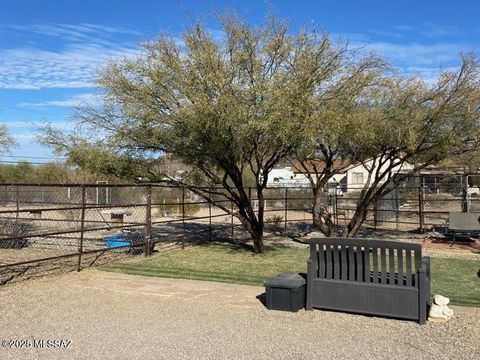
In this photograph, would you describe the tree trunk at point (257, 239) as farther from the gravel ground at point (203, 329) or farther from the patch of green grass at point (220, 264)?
the gravel ground at point (203, 329)

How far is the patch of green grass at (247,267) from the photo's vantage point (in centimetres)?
977

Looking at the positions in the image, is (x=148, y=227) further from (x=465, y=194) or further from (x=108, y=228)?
(x=465, y=194)

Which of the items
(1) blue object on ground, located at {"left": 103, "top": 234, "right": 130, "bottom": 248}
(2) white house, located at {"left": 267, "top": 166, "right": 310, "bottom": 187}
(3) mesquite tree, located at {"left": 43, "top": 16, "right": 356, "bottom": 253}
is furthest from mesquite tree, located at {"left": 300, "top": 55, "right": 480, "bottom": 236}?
(2) white house, located at {"left": 267, "top": 166, "right": 310, "bottom": 187}

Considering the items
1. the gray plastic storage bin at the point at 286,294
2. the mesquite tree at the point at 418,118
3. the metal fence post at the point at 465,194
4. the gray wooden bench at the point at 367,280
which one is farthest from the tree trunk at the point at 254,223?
the metal fence post at the point at 465,194

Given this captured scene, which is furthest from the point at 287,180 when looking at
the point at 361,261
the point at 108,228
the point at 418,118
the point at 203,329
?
the point at 203,329

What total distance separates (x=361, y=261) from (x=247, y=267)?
4.87 m

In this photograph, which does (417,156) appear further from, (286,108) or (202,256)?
(202,256)

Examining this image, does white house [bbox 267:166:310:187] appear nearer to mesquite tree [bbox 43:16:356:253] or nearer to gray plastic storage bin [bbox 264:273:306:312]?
mesquite tree [bbox 43:16:356:253]

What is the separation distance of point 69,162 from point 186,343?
9.02 m

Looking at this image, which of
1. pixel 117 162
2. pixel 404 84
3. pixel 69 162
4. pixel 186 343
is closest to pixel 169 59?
pixel 117 162

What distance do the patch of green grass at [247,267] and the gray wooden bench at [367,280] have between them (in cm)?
160

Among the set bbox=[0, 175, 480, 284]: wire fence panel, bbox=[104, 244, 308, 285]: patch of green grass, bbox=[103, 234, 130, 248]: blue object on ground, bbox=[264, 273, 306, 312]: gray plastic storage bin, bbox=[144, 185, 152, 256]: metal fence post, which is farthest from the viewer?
bbox=[103, 234, 130, 248]: blue object on ground

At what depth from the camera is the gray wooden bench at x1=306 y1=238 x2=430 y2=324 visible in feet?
22.8

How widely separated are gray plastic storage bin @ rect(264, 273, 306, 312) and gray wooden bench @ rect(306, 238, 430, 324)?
0.45ft
